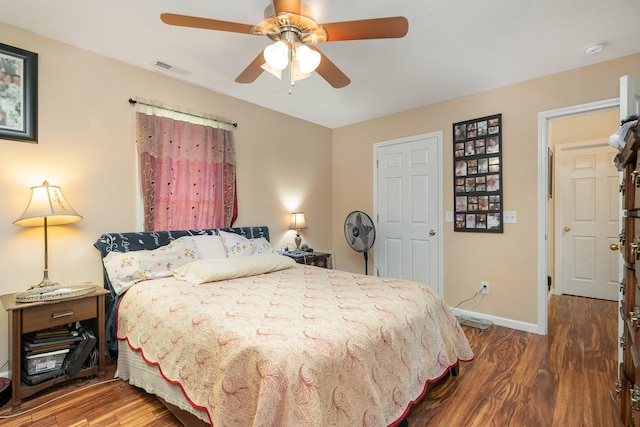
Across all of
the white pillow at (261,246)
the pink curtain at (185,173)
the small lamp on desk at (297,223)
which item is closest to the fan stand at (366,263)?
the small lamp on desk at (297,223)

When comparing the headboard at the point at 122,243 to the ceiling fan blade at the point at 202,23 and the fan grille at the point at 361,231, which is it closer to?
the fan grille at the point at 361,231

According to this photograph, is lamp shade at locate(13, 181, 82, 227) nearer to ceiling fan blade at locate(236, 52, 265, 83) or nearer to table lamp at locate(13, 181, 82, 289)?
table lamp at locate(13, 181, 82, 289)

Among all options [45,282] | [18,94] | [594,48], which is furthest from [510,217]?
[18,94]

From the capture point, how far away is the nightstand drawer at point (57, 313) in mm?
1812

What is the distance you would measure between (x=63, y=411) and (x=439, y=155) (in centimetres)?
379

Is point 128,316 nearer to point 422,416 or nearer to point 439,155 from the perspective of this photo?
point 422,416

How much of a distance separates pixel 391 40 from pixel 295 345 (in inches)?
84.5

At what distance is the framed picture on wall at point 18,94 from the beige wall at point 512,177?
A: 3.49m

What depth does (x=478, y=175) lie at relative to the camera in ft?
10.7

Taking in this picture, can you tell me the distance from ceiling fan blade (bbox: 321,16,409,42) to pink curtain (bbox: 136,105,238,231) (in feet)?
5.84

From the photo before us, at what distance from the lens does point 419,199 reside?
147 inches

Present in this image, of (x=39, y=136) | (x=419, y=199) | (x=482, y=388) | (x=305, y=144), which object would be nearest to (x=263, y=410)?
(x=482, y=388)

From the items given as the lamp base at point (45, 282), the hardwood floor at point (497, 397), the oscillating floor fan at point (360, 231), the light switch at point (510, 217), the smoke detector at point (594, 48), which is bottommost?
the hardwood floor at point (497, 397)

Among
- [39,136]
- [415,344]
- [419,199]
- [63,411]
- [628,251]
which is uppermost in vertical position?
[39,136]
